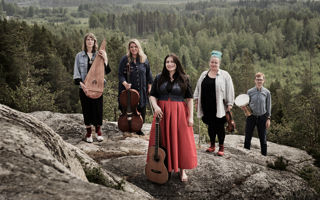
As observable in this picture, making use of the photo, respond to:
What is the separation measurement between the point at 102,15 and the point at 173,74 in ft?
492

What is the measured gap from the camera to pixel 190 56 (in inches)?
4006

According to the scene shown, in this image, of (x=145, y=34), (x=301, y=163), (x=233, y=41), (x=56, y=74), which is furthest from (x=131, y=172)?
(x=145, y=34)

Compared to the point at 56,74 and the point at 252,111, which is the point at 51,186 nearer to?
the point at 252,111

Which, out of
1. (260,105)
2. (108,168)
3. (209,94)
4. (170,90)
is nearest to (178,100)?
(170,90)

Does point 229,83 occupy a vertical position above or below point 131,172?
above

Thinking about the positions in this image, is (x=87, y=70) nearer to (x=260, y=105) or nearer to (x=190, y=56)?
(x=260, y=105)

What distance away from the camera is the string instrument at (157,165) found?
416 centimetres

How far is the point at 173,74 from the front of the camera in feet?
14.5

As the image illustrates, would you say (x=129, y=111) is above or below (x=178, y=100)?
below

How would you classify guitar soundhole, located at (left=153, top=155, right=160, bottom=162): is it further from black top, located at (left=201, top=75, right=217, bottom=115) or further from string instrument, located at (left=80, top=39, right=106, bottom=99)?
string instrument, located at (left=80, top=39, right=106, bottom=99)

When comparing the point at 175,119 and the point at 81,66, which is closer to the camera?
the point at 175,119

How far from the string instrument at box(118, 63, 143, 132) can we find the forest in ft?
12.3

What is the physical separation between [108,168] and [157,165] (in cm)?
92

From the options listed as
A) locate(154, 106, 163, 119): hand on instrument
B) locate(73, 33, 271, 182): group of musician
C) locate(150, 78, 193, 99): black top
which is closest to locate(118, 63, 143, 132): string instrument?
locate(73, 33, 271, 182): group of musician
